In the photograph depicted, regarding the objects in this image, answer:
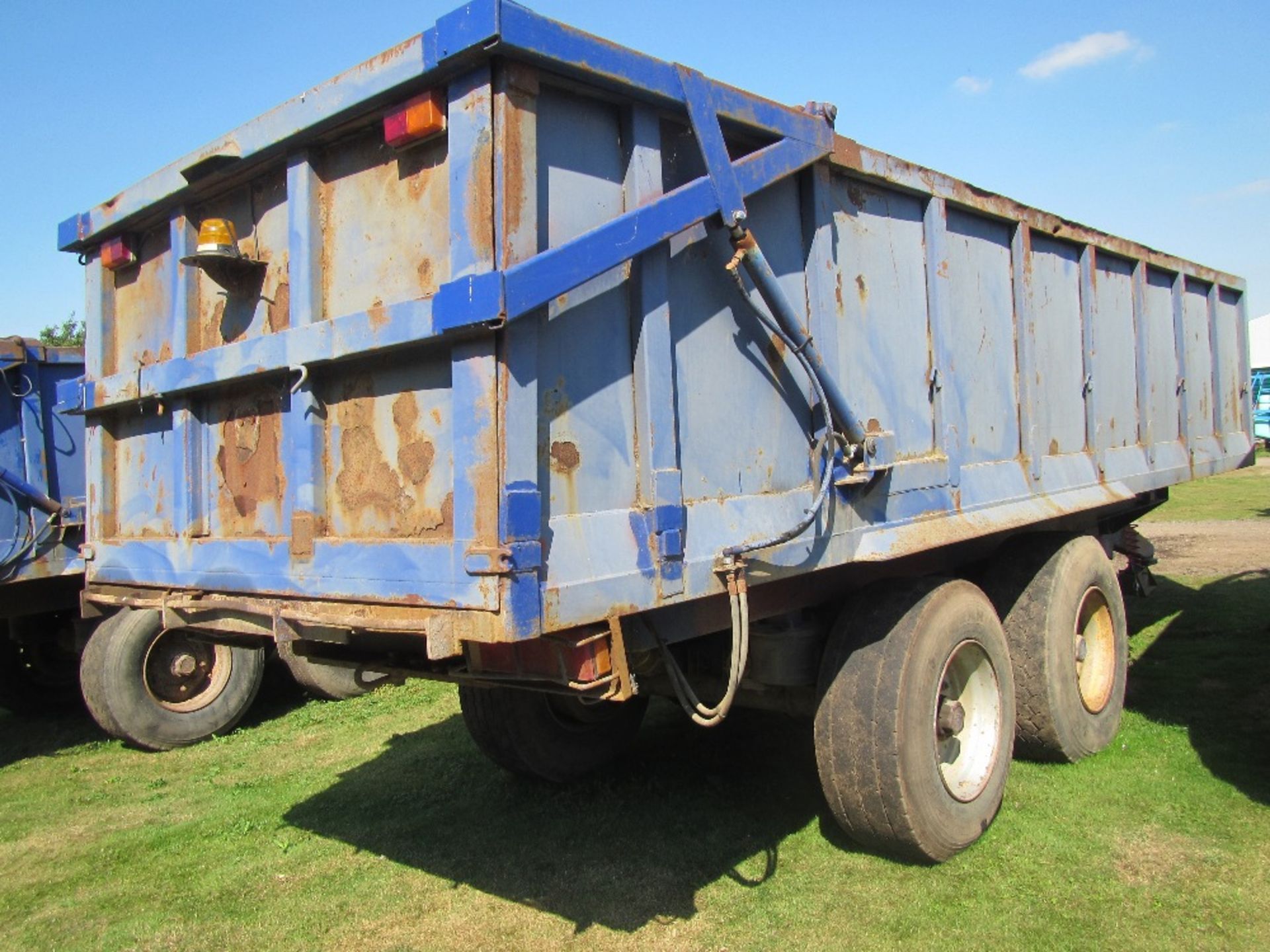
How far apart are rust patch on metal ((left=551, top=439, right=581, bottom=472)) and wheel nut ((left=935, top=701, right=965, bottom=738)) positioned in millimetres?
2010

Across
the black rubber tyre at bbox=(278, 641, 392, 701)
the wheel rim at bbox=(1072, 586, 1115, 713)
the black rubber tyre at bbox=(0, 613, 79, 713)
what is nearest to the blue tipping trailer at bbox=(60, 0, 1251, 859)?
the wheel rim at bbox=(1072, 586, 1115, 713)

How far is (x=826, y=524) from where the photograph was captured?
3494 mm

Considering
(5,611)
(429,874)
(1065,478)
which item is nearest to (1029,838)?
(1065,478)

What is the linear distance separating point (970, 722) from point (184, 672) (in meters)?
4.96

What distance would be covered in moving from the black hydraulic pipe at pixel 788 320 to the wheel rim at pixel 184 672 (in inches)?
182

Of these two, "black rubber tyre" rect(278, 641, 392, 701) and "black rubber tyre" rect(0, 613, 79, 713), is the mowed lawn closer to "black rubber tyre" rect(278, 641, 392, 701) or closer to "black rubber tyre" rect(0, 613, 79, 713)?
"black rubber tyre" rect(278, 641, 392, 701)

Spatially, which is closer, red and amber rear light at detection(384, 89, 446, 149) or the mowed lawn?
red and amber rear light at detection(384, 89, 446, 149)

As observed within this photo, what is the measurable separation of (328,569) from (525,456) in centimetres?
88

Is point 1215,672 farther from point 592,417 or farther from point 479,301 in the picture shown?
point 479,301

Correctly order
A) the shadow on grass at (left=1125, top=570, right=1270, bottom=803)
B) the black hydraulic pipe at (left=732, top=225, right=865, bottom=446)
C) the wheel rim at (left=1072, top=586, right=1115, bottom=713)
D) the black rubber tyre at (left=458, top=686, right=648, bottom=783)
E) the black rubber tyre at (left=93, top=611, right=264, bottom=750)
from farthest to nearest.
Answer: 1. the black rubber tyre at (left=93, top=611, right=264, bottom=750)
2. the wheel rim at (left=1072, top=586, right=1115, bottom=713)
3. the shadow on grass at (left=1125, top=570, right=1270, bottom=803)
4. the black rubber tyre at (left=458, top=686, right=648, bottom=783)
5. the black hydraulic pipe at (left=732, top=225, right=865, bottom=446)

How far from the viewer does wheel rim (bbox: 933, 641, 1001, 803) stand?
4.04m

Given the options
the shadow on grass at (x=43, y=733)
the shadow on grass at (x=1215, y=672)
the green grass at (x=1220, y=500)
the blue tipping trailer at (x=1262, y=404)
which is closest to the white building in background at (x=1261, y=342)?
the blue tipping trailer at (x=1262, y=404)

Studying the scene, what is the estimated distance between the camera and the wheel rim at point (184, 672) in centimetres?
646

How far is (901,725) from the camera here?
11.9 feet
